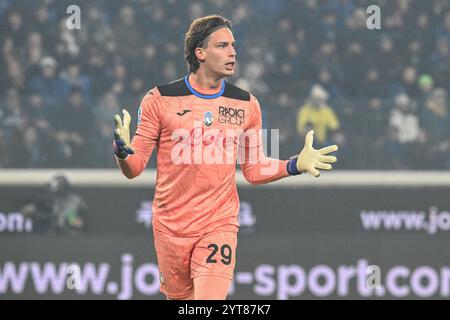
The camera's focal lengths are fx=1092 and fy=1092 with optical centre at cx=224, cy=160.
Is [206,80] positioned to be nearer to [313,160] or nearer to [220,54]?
[220,54]

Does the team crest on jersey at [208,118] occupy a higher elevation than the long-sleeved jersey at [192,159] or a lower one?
higher

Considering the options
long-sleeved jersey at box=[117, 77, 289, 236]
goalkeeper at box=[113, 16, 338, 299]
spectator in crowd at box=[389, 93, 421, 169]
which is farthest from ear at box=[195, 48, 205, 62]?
spectator in crowd at box=[389, 93, 421, 169]

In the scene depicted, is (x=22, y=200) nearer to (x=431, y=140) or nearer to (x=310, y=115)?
(x=310, y=115)

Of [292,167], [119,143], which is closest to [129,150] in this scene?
[119,143]

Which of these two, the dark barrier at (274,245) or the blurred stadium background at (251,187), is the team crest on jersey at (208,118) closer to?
the blurred stadium background at (251,187)

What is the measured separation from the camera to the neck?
7.36 meters

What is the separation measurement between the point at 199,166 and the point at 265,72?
205 inches

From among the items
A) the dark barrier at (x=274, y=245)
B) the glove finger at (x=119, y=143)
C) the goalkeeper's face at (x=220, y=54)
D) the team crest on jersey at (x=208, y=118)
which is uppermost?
the goalkeeper's face at (x=220, y=54)

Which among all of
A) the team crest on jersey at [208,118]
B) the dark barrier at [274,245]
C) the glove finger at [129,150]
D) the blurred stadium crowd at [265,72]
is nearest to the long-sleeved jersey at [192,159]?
Result: the team crest on jersey at [208,118]

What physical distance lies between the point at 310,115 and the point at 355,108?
488 millimetres

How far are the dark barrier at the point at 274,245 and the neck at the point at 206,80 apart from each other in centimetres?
438

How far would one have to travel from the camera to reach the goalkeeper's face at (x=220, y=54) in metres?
7.27

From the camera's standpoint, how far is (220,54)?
727 centimetres

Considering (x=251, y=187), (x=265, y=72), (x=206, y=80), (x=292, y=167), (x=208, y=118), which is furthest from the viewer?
(x=265, y=72)
